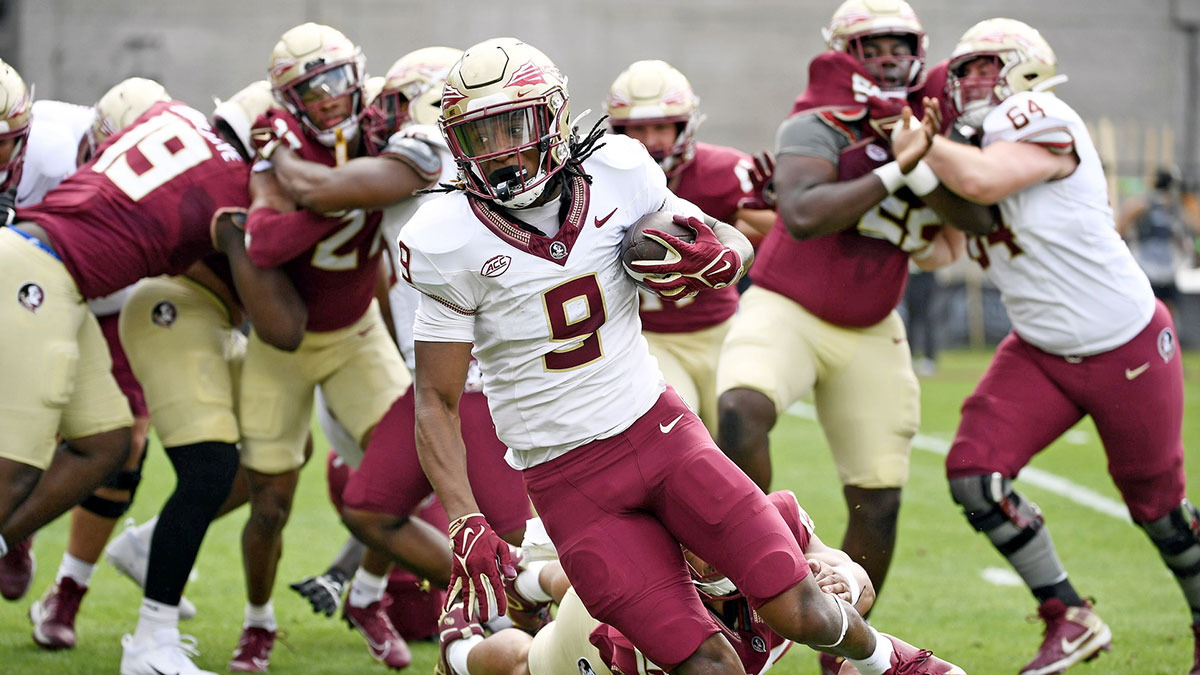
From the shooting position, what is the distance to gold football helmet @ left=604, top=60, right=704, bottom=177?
4977 mm

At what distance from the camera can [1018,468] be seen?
4488mm

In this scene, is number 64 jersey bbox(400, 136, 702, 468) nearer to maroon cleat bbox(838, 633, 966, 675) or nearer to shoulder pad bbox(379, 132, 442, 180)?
maroon cleat bbox(838, 633, 966, 675)

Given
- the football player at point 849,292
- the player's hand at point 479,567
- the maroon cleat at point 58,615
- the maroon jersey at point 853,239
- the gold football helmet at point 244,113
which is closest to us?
the player's hand at point 479,567

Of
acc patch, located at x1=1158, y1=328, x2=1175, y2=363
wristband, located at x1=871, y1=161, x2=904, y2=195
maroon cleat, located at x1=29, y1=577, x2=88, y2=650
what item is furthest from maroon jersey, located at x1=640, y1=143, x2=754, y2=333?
maroon cleat, located at x1=29, y1=577, x2=88, y2=650

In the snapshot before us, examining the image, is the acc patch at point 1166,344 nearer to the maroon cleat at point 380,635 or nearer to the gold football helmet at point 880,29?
the gold football helmet at point 880,29

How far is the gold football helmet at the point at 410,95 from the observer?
4.62 meters

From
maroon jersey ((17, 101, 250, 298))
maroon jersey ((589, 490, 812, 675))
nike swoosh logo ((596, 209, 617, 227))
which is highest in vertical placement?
nike swoosh logo ((596, 209, 617, 227))

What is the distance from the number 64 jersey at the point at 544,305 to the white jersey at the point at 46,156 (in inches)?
94.5

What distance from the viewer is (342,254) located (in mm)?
4621

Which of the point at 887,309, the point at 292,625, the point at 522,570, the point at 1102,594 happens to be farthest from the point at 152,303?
the point at 1102,594

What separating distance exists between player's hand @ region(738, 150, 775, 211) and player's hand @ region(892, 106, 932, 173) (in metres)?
0.54

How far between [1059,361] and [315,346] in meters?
2.50

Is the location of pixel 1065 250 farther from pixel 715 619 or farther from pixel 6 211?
pixel 6 211

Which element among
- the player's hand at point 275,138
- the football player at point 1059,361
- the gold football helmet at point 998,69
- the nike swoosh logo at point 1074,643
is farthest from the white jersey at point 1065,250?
the player's hand at point 275,138
